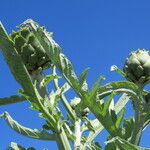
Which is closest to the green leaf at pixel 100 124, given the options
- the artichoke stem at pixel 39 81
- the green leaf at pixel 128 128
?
the green leaf at pixel 128 128

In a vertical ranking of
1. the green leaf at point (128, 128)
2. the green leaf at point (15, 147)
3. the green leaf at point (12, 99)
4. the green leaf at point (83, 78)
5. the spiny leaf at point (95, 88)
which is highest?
the green leaf at point (12, 99)

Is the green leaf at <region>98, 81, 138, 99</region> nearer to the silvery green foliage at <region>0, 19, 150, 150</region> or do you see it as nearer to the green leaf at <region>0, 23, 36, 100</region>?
the silvery green foliage at <region>0, 19, 150, 150</region>

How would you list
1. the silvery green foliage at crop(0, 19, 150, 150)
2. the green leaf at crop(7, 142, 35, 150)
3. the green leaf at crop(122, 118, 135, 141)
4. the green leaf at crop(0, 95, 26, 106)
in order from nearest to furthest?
the silvery green foliage at crop(0, 19, 150, 150), the green leaf at crop(0, 95, 26, 106), the green leaf at crop(122, 118, 135, 141), the green leaf at crop(7, 142, 35, 150)

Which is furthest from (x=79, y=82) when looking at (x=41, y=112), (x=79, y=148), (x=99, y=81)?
(x=79, y=148)

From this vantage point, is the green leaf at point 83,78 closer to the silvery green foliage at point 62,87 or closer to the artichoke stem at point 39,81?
the silvery green foliage at point 62,87

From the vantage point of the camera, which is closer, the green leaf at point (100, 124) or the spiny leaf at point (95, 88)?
the spiny leaf at point (95, 88)

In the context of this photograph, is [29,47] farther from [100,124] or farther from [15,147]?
[100,124]

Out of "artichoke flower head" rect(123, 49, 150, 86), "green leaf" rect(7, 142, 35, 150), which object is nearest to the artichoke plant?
"artichoke flower head" rect(123, 49, 150, 86)
